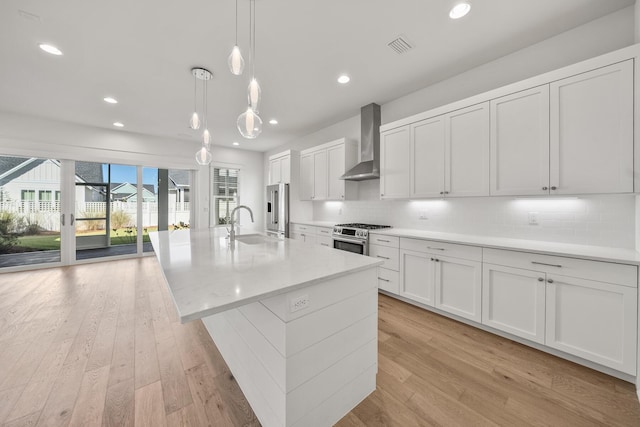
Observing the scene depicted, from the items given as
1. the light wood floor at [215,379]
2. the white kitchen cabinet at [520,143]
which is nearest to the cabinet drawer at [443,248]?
the white kitchen cabinet at [520,143]

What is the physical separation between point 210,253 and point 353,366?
4.07 ft

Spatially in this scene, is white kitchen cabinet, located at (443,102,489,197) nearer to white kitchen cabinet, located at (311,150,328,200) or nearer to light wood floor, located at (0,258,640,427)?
light wood floor, located at (0,258,640,427)

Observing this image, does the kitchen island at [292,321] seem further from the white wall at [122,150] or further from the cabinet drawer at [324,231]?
the white wall at [122,150]

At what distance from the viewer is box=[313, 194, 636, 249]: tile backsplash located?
1.99m

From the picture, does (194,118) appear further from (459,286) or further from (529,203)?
(529,203)

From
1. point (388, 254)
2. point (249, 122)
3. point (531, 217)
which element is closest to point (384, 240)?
point (388, 254)

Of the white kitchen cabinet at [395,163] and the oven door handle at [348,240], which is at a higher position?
the white kitchen cabinet at [395,163]

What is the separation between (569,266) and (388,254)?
1.63m

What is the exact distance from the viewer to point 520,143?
2209mm

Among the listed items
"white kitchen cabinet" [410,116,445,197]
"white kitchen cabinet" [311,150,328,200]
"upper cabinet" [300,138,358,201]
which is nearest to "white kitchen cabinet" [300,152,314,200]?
"upper cabinet" [300,138,358,201]

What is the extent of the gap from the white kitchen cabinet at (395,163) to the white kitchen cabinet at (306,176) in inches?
69.1

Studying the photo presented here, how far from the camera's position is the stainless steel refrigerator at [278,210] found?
5070mm

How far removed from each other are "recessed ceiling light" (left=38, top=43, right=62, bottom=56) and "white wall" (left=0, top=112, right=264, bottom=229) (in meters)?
2.95

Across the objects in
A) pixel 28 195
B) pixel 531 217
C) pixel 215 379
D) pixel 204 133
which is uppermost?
pixel 204 133
